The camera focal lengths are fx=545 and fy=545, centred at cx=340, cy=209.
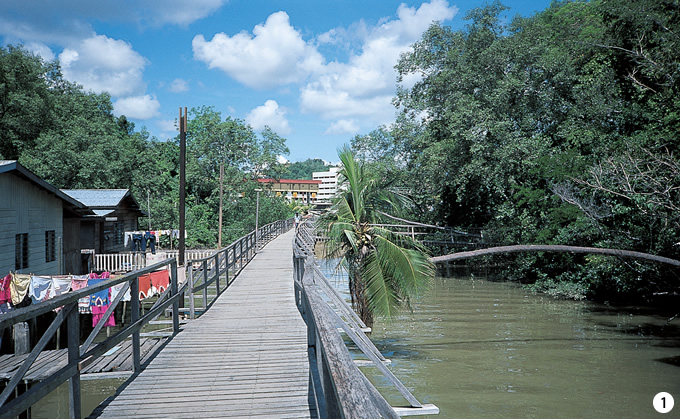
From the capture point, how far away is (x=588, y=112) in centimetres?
2545

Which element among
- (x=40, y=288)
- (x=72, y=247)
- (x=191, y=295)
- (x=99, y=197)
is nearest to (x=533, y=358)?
(x=191, y=295)

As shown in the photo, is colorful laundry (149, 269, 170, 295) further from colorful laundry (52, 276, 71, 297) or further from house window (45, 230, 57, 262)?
house window (45, 230, 57, 262)

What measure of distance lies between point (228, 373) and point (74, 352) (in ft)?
7.27

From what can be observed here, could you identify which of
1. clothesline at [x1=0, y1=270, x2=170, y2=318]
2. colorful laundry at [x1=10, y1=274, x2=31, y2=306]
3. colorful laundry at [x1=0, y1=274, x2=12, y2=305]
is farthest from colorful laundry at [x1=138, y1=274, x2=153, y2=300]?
colorful laundry at [x1=0, y1=274, x2=12, y2=305]

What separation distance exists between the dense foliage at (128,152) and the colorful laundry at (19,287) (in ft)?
70.2

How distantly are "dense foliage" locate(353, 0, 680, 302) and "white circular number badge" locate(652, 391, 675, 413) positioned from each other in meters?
6.16

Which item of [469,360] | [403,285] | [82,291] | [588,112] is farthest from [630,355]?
[82,291]

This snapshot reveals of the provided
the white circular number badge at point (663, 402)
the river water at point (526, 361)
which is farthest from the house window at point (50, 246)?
the white circular number badge at point (663, 402)

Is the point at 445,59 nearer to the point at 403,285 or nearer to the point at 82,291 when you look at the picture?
the point at 403,285

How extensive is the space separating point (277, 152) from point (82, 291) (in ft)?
183

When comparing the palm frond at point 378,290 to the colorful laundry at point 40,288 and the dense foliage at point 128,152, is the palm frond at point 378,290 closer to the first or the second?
the colorful laundry at point 40,288

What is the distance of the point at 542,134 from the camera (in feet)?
97.2

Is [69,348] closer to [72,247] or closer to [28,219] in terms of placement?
[28,219]

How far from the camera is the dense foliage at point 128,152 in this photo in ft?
117
